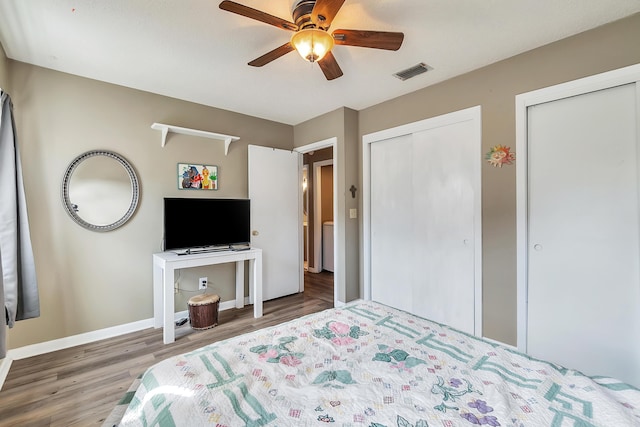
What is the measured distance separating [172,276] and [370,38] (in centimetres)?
253

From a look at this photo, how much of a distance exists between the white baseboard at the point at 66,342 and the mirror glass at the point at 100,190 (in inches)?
39.2

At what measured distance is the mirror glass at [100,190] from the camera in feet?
8.56

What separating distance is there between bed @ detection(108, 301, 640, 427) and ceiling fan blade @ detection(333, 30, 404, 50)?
167 cm

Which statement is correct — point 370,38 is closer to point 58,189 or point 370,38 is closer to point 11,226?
point 11,226

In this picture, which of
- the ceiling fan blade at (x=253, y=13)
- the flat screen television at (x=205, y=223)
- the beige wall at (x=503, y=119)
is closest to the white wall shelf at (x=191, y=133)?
the flat screen television at (x=205, y=223)

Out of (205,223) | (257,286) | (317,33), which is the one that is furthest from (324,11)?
(257,286)

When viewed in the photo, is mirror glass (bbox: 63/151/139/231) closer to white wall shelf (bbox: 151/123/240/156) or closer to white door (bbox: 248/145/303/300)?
white wall shelf (bbox: 151/123/240/156)

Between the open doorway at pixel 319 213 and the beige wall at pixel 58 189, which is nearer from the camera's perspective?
the beige wall at pixel 58 189

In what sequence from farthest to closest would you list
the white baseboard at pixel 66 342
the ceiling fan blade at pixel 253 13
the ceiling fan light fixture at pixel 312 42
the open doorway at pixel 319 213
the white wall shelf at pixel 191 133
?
1. the open doorway at pixel 319 213
2. the white wall shelf at pixel 191 133
3. the white baseboard at pixel 66 342
4. the ceiling fan light fixture at pixel 312 42
5. the ceiling fan blade at pixel 253 13

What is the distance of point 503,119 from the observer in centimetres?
240

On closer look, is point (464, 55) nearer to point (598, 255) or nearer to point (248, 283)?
point (598, 255)

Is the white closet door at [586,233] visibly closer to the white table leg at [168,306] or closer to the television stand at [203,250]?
the television stand at [203,250]

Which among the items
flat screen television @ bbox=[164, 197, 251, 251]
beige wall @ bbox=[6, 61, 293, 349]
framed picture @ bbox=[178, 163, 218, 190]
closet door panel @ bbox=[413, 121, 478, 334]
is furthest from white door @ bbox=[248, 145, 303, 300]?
closet door panel @ bbox=[413, 121, 478, 334]

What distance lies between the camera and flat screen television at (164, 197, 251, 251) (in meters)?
2.95
